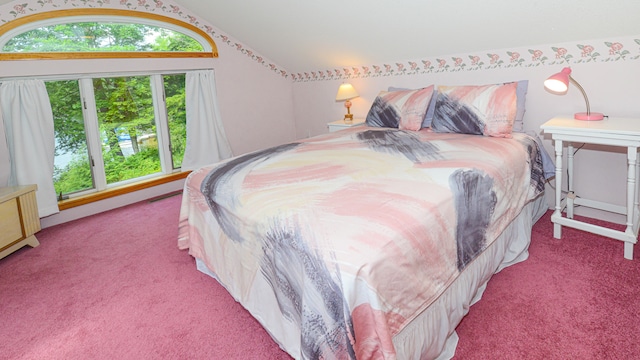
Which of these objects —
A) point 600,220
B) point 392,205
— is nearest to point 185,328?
point 392,205

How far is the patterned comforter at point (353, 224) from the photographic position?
1212 millimetres

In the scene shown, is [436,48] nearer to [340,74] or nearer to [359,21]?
[359,21]

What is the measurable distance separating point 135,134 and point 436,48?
2967 millimetres

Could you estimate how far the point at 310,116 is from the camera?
4.83 meters

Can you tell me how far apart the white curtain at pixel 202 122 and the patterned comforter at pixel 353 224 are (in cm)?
185

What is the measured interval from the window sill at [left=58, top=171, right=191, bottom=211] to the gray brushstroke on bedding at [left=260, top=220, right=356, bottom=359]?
2817 mm

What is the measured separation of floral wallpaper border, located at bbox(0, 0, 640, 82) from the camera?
7.93 ft

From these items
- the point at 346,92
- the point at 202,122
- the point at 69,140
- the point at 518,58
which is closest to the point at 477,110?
the point at 518,58

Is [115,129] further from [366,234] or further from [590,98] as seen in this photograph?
[590,98]

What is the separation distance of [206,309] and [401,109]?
2024 mm

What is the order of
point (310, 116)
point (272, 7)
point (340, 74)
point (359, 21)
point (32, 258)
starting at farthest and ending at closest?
point (310, 116), point (340, 74), point (272, 7), point (359, 21), point (32, 258)

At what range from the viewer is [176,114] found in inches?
163

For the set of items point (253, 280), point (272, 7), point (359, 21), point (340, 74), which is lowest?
point (253, 280)

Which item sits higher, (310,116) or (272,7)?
(272,7)
